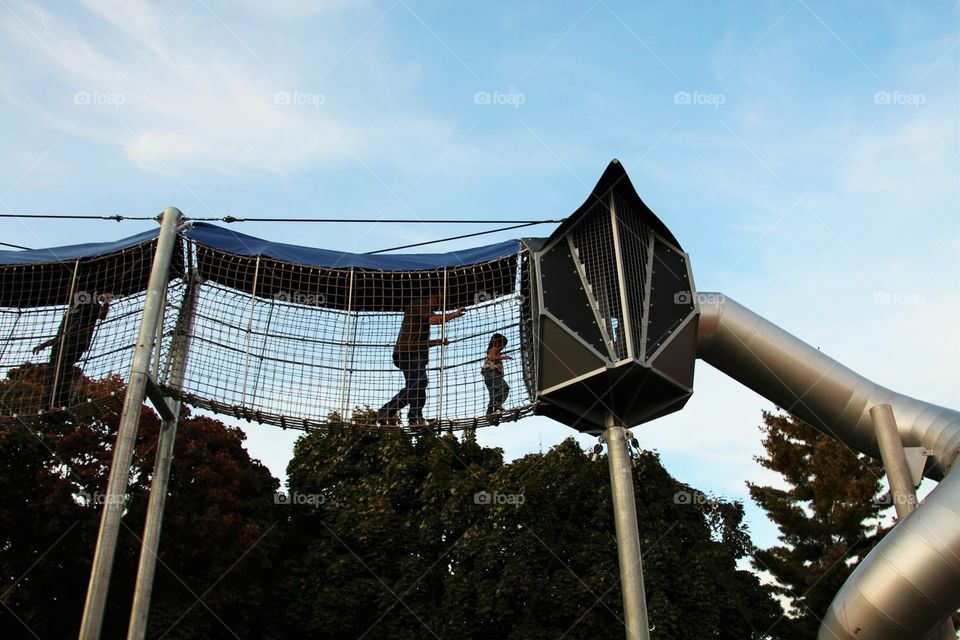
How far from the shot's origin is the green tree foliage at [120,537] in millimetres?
20203

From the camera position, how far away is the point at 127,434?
11289 mm

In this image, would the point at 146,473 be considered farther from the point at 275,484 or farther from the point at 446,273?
the point at 446,273

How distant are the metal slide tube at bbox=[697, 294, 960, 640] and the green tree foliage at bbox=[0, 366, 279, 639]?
13612 mm

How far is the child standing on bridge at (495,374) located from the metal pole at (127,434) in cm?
474

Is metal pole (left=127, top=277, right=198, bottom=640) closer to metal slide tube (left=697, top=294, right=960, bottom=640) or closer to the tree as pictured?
metal slide tube (left=697, top=294, right=960, bottom=640)

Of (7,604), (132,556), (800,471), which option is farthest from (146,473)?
(800,471)
